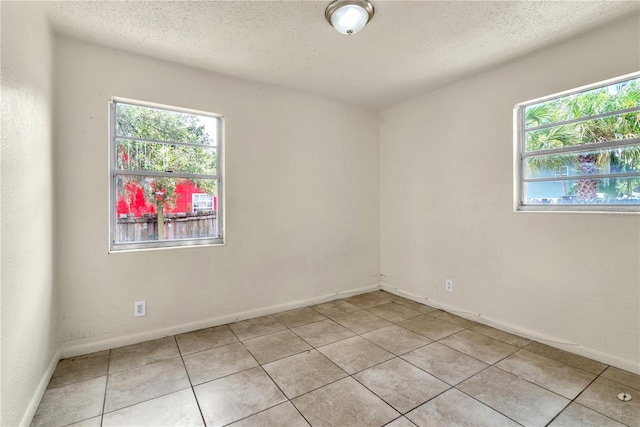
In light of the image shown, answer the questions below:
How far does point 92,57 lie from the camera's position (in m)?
2.37

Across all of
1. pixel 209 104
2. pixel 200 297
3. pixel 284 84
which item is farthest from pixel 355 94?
pixel 200 297

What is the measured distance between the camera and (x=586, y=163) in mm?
2338

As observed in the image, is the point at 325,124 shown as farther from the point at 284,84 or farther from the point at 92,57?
the point at 92,57

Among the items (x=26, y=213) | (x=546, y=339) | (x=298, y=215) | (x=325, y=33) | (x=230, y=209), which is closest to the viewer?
(x=26, y=213)

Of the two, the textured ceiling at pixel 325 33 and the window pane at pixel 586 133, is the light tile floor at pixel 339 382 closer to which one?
the window pane at pixel 586 133

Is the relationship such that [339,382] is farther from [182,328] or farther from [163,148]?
[163,148]

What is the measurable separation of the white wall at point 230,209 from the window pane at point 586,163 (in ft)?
6.18

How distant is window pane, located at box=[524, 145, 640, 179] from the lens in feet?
6.98

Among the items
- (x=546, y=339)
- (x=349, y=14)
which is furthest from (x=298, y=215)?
(x=546, y=339)

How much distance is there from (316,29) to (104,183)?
2098mm

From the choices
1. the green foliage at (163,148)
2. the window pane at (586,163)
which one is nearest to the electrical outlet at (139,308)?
the green foliage at (163,148)

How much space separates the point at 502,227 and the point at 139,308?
134 inches

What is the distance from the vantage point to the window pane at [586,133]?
6.97ft

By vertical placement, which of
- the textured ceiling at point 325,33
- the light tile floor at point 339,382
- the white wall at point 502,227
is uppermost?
the textured ceiling at point 325,33
